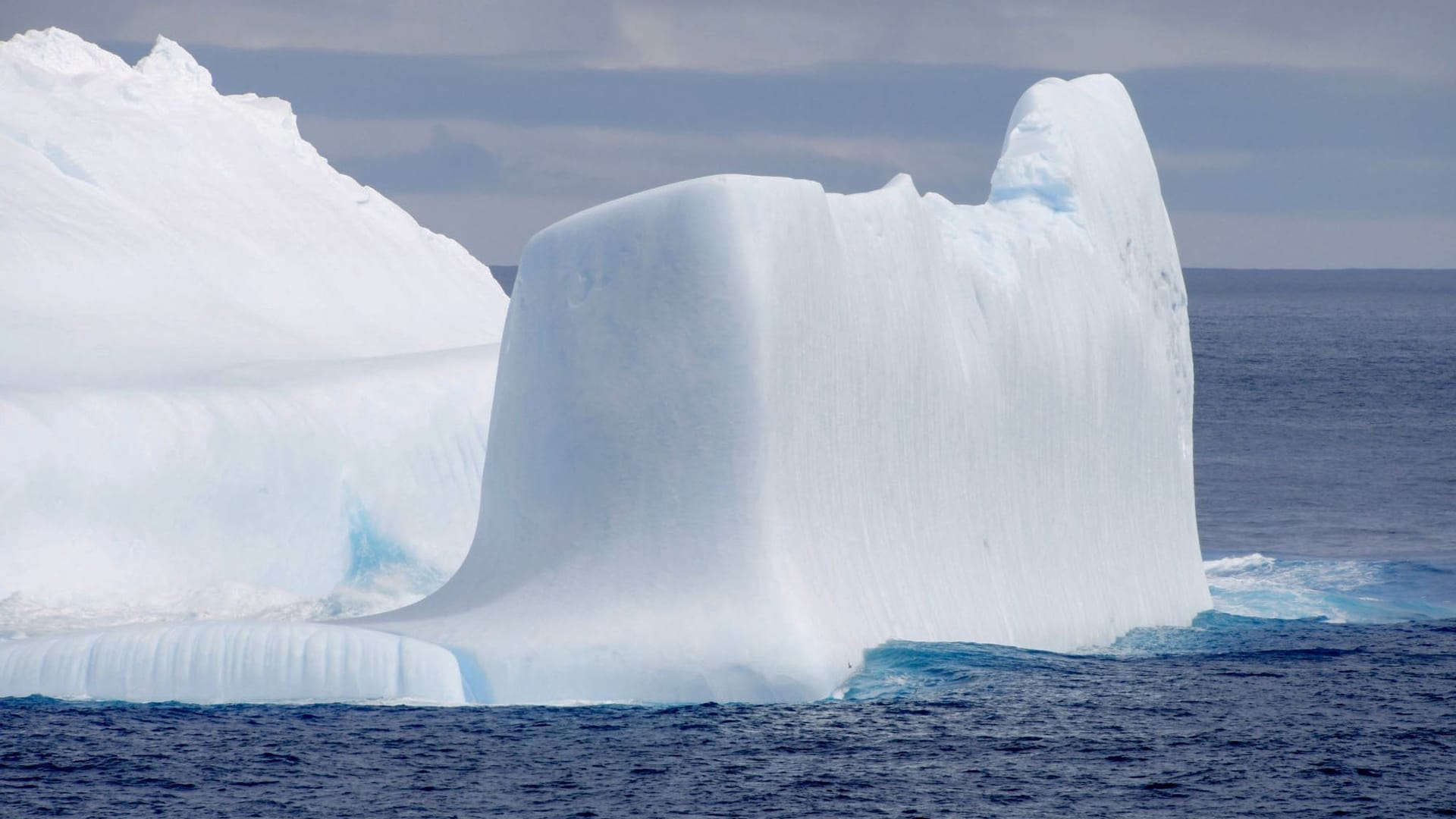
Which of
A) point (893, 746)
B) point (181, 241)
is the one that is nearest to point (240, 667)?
point (893, 746)

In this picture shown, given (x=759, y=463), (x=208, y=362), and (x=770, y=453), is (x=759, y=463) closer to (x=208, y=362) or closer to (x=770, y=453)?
(x=770, y=453)

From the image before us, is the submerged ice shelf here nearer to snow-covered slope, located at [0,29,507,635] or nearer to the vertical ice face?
the vertical ice face

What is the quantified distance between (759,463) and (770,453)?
0.20 metres

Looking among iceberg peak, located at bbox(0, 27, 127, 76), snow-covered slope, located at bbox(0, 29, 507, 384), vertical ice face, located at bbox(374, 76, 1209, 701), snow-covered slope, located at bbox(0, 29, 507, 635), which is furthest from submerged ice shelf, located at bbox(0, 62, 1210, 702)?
iceberg peak, located at bbox(0, 27, 127, 76)

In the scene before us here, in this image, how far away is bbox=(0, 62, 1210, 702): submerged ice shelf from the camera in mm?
23938

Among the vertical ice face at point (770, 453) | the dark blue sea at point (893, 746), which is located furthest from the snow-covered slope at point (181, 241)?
the dark blue sea at point (893, 746)

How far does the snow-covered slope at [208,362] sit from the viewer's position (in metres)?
31.8

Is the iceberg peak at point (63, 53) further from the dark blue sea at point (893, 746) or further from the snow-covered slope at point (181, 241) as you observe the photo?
the dark blue sea at point (893, 746)

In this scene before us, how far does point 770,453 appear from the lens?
25.0 m

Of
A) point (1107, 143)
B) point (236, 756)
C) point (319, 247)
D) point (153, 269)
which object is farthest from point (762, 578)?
point (319, 247)

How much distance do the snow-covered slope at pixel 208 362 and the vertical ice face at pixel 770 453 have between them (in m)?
7.78

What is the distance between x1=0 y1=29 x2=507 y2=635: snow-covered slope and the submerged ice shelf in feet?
24.3

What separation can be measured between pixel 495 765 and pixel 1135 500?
1576 centimetres

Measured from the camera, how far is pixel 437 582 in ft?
115
